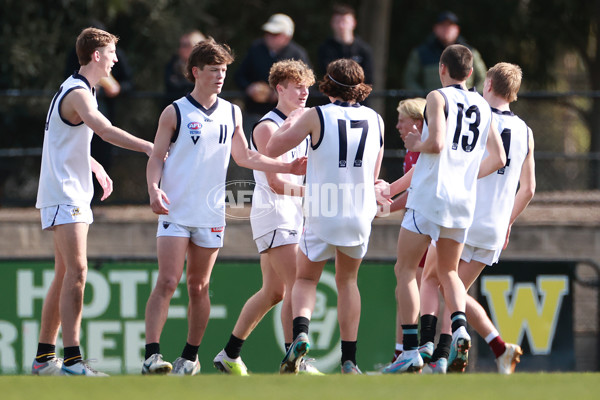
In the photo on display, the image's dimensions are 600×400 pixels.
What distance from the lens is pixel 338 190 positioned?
7.20 m

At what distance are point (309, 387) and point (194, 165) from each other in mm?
1963

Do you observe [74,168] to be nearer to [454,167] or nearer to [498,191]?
[454,167]

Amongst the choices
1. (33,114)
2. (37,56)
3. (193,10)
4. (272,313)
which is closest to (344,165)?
(272,313)

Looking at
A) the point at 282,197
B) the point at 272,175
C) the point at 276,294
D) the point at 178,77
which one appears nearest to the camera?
the point at 272,175

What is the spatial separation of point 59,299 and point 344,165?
2255mm

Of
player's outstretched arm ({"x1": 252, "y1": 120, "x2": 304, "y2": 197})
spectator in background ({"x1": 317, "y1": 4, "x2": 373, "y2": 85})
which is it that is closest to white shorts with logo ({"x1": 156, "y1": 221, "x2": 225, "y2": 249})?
player's outstretched arm ({"x1": 252, "y1": 120, "x2": 304, "y2": 197})

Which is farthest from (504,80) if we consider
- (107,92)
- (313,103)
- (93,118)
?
(313,103)

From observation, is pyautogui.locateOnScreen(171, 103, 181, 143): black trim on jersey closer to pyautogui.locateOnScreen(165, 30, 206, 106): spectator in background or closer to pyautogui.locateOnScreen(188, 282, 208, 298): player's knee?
pyautogui.locateOnScreen(188, 282, 208, 298): player's knee

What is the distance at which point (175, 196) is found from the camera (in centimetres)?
741

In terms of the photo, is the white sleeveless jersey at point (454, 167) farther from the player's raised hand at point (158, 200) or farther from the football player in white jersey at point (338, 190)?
the player's raised hand at point (158, 200)

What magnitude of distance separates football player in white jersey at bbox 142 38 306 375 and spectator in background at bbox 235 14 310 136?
463 centimetres

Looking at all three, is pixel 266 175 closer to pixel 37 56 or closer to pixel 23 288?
pixel 23 288

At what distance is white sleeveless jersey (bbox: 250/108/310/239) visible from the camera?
25.8 feet

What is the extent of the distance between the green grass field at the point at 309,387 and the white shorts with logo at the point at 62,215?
1071 mm
